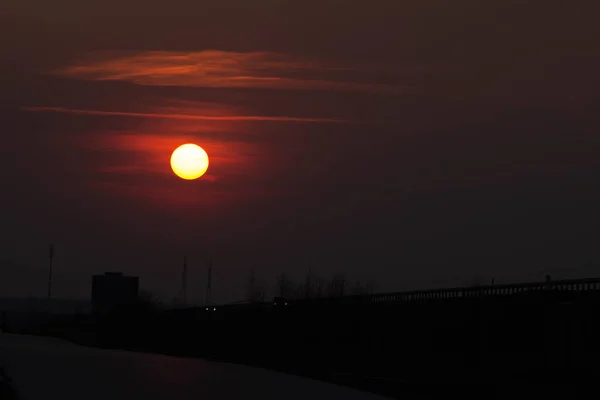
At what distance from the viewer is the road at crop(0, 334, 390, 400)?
6097cm

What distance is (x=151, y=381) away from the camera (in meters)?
71.8

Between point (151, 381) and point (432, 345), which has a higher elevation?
point (151, 381)

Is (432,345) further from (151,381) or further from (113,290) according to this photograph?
(113,290)

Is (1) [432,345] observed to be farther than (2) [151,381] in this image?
No

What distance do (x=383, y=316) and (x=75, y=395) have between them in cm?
2001

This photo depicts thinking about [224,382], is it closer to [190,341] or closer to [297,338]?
[297,338]

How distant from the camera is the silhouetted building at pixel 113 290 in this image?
195 meters

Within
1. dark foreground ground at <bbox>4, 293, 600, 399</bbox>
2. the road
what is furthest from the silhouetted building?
the road

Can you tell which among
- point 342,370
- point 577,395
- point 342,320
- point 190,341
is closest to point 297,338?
point 342,320

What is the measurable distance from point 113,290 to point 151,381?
126 m

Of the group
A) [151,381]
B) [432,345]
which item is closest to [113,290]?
[151,381]

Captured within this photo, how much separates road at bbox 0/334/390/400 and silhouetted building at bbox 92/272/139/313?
94143mm

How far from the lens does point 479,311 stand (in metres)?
56.3

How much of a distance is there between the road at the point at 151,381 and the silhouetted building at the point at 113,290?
94143 millimetres
